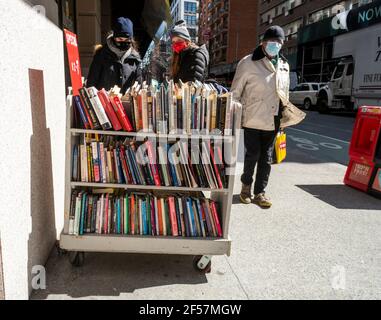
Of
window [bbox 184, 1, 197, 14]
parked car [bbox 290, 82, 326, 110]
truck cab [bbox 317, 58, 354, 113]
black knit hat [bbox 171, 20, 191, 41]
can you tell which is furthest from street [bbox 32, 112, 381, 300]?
window [bbox 184, 1, 197, 14]

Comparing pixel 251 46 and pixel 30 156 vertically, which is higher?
pixel 251 46

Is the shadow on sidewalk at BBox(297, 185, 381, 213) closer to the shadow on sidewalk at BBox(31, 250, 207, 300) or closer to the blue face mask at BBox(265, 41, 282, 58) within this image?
the blue face mask at BBox(265, 41, 282, 58)

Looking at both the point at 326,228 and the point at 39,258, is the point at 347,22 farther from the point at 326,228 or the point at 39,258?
the point at 39,258

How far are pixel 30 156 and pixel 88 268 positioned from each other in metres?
1.03

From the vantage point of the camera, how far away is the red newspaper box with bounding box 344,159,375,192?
5.35 m

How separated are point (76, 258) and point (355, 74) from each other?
63.5 ft

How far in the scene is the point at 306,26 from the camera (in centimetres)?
3588

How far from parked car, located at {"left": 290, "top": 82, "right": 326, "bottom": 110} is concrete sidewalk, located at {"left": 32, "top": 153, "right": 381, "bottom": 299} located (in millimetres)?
20953

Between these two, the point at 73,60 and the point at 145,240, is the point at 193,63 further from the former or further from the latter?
the point at 145,240

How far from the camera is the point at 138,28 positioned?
12.1 m

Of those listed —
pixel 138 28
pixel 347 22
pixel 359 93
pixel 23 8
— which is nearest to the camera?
pixel 23 8

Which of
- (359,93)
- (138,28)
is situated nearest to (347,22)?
(359,93)

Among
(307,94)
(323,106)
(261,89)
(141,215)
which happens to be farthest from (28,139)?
(307,94)

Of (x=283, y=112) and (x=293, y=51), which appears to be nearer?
(x=283, y=112)
